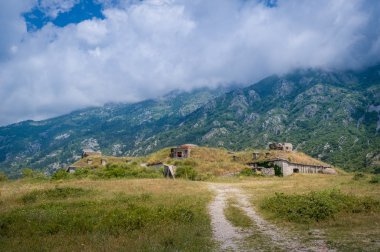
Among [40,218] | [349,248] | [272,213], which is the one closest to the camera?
[349,248]

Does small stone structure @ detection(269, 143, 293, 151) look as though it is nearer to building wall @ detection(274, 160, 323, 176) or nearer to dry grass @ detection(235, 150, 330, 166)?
dry grass @ detection(235, 150, 330, 166)

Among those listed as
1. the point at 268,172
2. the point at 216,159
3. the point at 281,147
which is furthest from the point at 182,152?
the point at 281,147

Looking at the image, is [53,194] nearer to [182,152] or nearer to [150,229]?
[150,229]

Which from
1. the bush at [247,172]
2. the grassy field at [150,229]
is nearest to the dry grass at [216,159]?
the bush at [247,172]

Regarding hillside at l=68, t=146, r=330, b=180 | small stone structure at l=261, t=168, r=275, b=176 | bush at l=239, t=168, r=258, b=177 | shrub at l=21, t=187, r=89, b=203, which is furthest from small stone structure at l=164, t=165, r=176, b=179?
shrub at l=21, t=187, r=89, b=203

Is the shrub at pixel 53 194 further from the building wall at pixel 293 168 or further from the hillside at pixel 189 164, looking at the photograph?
the building wall at pixel 293 168

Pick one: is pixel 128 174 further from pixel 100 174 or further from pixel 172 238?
pixel 172 238

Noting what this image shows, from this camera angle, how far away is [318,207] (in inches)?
915

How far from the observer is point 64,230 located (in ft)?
67.6

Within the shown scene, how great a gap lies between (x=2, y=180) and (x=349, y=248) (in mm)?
64206

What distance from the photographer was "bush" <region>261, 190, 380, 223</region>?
22.5 metres

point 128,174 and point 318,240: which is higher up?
point 128,174

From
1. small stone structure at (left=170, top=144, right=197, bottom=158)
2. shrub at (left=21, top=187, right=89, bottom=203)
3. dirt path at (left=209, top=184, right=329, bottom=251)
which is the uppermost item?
small stone structure at (left=170, top=144, right=197, bottom=158)

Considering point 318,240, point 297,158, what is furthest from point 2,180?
point 297,158
